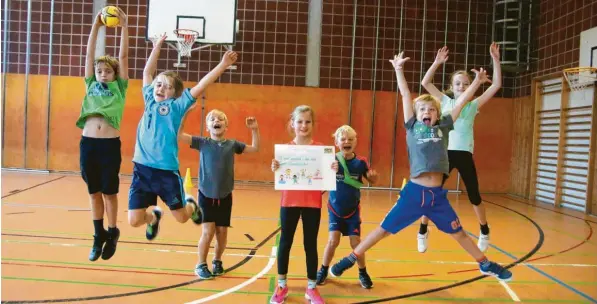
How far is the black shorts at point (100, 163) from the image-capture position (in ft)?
12.3

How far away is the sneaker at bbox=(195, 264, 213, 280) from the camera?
386 centimetres

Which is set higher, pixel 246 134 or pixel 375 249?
pixel 246 134

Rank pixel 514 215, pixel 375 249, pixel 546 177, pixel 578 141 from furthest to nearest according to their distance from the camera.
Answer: pixel 546 177 < pixel 578 141 < pixel 514 215 < pixel 375 249

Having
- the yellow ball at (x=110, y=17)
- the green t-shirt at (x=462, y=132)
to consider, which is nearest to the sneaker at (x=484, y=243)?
the green t-shirt at (x=462, y=132)

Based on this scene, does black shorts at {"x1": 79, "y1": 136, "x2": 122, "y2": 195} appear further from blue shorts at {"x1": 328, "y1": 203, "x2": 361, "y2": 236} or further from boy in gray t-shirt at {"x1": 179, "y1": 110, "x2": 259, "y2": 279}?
blue shorts at {"x1": 328, "y1": 203, "x2": 361, "y2": 236}

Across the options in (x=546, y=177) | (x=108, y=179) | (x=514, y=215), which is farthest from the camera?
(x=546, y=177)

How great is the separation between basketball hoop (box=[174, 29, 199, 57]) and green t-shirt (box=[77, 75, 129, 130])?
5708 mm

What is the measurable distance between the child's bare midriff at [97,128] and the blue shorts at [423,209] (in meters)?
2.26

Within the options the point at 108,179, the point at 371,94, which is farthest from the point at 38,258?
the point at 371,94

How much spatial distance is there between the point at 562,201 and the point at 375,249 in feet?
19.2

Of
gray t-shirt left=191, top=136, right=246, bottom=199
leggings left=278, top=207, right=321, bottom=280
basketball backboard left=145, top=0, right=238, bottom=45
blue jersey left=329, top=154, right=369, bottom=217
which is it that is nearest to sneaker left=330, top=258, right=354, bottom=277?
blue jersey left=329, top=154, right=369, bottom=217

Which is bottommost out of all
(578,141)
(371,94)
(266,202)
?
(266,202)

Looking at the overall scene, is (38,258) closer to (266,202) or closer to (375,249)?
(375,249)

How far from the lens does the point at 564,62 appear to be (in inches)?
357
